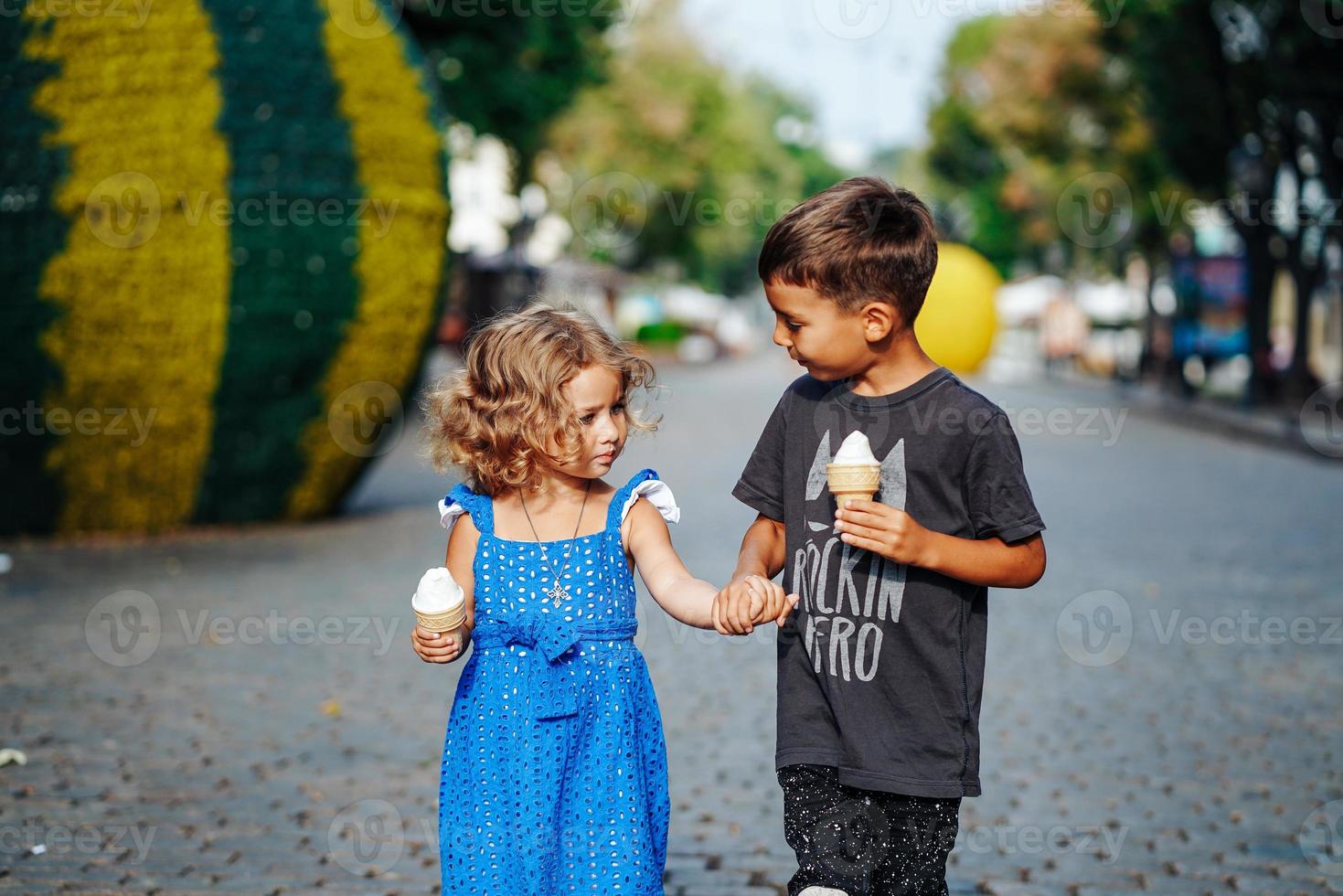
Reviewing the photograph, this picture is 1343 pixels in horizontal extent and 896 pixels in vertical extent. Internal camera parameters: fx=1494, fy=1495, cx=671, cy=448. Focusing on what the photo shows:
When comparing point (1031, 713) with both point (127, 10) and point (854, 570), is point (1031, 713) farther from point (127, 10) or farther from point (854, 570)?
point (127, 10)

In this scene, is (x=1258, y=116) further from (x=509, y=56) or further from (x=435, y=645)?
(x=435, y=645)

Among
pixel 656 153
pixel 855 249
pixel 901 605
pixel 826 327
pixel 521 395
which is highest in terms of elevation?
pixel 656 153

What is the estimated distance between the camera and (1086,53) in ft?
100

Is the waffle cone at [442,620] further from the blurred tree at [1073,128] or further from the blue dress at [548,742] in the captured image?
the blurred tree at [1073,128]

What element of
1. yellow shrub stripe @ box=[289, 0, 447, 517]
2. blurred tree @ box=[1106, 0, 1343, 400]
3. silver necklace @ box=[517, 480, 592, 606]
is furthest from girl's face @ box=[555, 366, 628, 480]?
blurred tree @ box=[1106, 0, 1343, 400]

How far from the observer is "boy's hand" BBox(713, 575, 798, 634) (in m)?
2.56

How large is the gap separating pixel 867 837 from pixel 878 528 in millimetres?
635

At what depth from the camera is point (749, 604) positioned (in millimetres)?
2555

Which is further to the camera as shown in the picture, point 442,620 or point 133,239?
point 133,239

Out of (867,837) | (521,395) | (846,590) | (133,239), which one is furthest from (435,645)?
(133,239)

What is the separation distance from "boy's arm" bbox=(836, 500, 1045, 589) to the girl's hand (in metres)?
0.72

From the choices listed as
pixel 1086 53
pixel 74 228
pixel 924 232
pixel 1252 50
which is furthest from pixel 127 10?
pixel 1086 53

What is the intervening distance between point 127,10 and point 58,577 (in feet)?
12.8

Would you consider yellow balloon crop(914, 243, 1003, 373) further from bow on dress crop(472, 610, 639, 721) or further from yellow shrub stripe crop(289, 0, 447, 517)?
bow on dress crop(472, 610, 639, 721)
